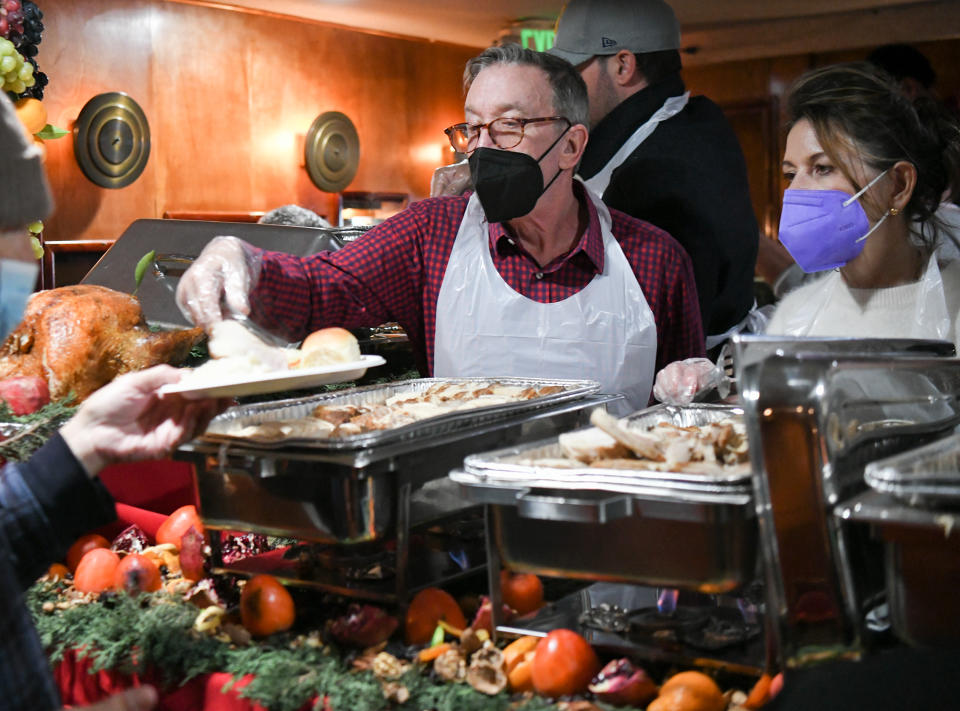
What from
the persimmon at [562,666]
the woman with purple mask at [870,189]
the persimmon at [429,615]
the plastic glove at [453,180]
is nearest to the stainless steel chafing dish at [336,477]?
the persimmon at [429,615]

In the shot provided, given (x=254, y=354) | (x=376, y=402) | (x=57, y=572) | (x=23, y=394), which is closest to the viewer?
(x=254, y=354)

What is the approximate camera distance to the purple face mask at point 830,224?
2000 millimetres

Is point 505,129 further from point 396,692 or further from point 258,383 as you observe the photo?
point 396,692

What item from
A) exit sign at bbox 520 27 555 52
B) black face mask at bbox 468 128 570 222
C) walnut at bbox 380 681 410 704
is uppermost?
exit sign at bbox 520 27 555 52

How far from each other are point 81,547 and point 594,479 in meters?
1.09

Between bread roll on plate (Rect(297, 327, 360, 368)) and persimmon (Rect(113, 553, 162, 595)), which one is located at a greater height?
bread roll on plate (Rect(297, 327, 360, 368))

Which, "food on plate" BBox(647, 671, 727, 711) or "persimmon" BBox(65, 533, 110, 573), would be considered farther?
"persimmon" BBox(65, 533, 110, 573)

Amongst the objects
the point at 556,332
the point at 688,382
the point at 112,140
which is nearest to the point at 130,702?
the point at 688,382

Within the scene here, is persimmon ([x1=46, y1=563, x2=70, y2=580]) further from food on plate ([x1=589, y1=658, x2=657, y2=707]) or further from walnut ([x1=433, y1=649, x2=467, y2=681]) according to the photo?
food on plate ([x1=589, y1=658, x2=657, y2=707])

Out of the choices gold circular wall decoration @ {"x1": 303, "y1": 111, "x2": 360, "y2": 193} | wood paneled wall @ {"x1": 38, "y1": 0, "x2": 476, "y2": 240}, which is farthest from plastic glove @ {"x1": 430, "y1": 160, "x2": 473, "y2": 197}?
gold circular wall decoration @ {"x1": 303, "y1": 111, "x2": 360, "y2": 193}

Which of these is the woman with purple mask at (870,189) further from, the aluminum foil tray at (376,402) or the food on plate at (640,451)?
the food on plate at (640,451)

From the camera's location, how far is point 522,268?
242 centimetres

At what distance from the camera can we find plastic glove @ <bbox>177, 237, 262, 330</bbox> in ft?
5.43

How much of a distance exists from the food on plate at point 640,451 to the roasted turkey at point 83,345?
1.13 metres
